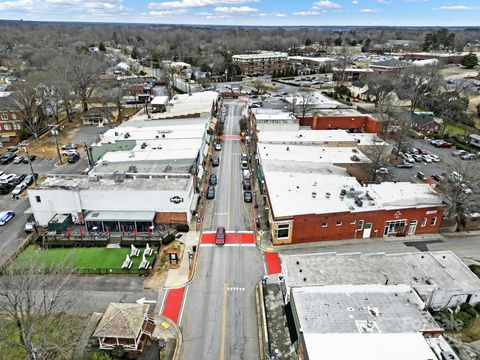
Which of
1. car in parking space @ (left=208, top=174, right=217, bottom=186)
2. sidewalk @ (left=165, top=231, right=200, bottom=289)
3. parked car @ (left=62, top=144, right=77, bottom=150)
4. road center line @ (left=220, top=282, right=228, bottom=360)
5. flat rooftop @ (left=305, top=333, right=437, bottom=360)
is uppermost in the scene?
flat rooftop @ (left=305, top=333, right=437, bottom=360)

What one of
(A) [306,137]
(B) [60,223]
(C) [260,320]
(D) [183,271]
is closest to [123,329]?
(D) [183,271]

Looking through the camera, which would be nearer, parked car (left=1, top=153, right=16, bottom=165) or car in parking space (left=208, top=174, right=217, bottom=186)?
car in parking space (left=208, top=174, right=217, bottom=186)

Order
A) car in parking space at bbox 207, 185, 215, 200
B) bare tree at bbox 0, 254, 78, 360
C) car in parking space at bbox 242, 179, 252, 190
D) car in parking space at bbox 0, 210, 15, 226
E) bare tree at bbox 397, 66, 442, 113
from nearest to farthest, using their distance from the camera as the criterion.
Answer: bare tree at bbox 0, 254, 78, 360 < car in parking space at bbox 0, 210, 15, 226 < car in parking space at bbox 207, 185, 215, 200 < car in parking space at bbox 242, 179, 252, 190 < bare tree at bbox 397, 66, 442, 113

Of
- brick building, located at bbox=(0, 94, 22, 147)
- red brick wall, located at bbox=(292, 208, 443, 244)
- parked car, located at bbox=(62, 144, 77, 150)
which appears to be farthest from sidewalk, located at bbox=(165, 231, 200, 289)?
brick building, located at bbox=(0, 94, 22, 147)

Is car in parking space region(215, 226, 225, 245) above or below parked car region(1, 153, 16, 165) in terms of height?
above

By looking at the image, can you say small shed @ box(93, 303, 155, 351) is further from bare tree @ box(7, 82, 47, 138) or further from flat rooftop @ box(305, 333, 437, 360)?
bare tree @ box(7, 82, 47, 138)

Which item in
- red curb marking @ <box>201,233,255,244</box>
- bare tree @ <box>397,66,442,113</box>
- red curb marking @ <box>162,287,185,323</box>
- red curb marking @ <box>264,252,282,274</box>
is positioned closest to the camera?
red curb marking @ <box>162,287,185,323</box>
